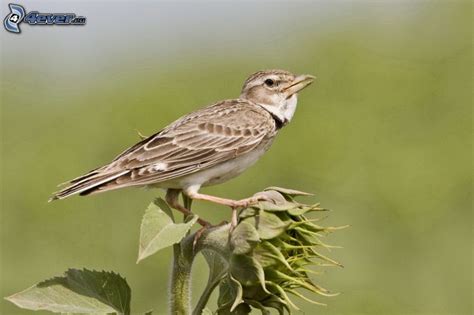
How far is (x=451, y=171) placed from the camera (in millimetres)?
13992

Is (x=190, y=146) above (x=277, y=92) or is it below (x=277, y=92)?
below

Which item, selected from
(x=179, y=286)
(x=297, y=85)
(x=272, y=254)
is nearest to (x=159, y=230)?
(x=179, y=286)

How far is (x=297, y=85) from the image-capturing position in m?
5.45

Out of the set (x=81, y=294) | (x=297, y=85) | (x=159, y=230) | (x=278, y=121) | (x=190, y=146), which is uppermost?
(x=297, y=85)

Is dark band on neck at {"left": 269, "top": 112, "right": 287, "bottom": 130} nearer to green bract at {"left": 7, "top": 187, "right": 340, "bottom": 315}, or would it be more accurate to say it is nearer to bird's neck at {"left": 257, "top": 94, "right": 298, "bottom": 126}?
bird's neck at {"left": 257, "top": 94, "right": 298, "bottom": 126}

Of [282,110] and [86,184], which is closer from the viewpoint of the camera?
[86,184]

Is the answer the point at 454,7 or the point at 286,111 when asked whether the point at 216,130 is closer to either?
the point at 286,111

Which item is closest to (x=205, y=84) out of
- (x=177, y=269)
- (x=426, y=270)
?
(x=426, y=270)

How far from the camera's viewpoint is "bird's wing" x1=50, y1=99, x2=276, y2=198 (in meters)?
4.26

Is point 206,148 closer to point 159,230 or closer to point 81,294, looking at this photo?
point 81,294

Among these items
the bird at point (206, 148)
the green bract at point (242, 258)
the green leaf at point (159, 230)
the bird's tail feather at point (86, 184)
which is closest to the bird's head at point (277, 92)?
the bird at point (206, 148)

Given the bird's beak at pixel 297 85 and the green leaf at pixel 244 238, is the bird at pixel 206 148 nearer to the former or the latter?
the bird's beak at pixel 297 85

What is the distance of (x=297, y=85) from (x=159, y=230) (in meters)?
2.49
